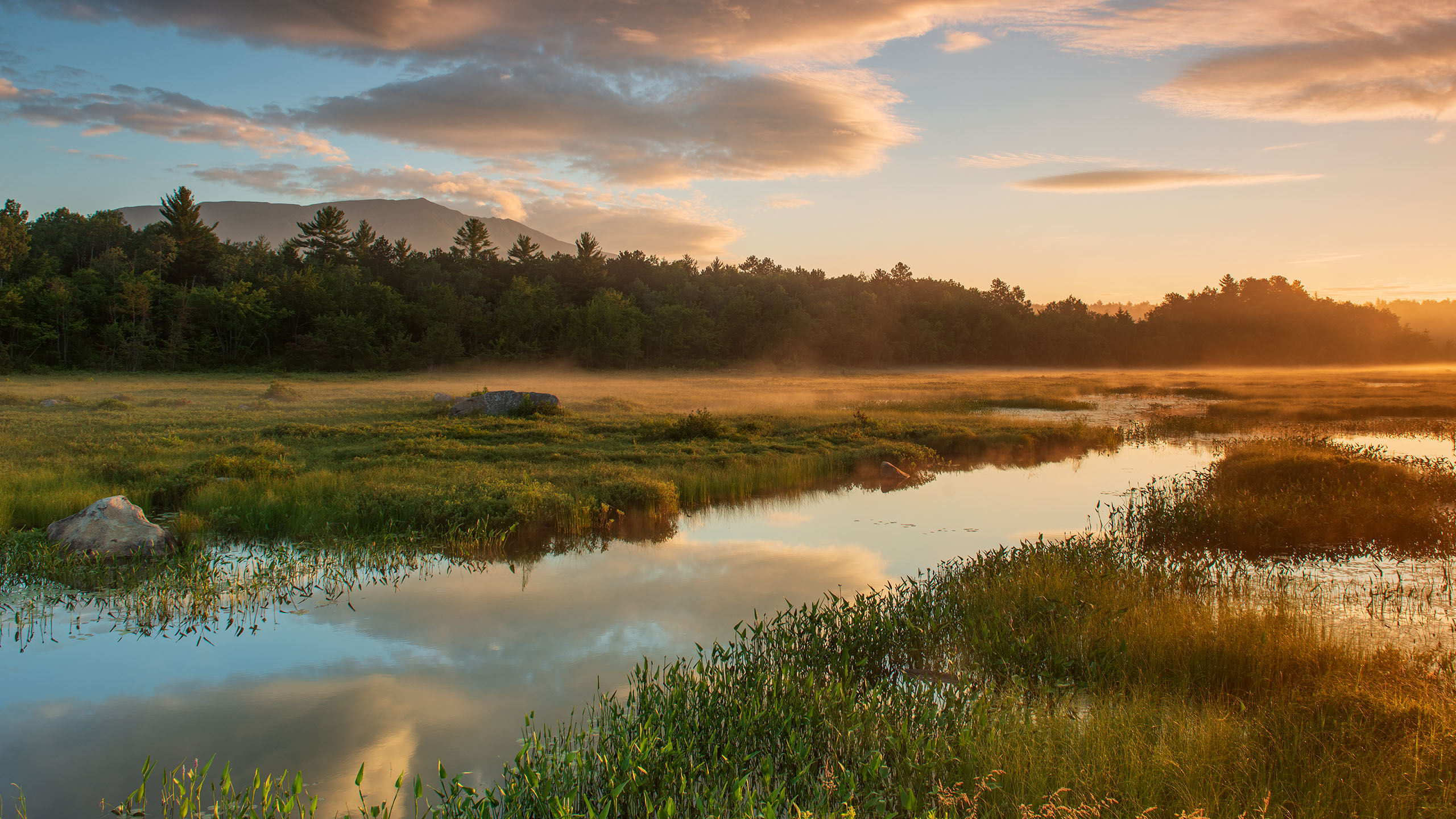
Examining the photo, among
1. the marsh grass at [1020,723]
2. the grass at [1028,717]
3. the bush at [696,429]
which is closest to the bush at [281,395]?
the bush at [696,429]

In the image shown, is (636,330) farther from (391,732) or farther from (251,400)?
(391,732)

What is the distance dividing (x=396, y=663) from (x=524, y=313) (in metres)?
73.0

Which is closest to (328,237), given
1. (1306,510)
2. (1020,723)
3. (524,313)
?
(524,313)

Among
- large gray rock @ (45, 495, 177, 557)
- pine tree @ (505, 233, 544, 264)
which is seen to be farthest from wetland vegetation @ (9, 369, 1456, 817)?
pine tree @ (505, 233, 544, 264)

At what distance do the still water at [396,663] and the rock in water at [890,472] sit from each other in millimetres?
6233

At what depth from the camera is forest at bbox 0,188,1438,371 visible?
65.1 m

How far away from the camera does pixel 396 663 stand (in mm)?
8469

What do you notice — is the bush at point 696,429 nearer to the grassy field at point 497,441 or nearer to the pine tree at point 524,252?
the grassy field at point 497,441

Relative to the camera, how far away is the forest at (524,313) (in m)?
65.1

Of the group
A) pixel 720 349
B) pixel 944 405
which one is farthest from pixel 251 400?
pixel 720 349

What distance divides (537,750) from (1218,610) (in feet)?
24.6

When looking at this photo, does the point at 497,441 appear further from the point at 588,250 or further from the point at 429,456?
the point at 588,250

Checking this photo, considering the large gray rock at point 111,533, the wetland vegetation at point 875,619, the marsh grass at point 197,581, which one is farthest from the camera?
the large gray rock at point 111,533

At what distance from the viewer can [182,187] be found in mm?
77875
